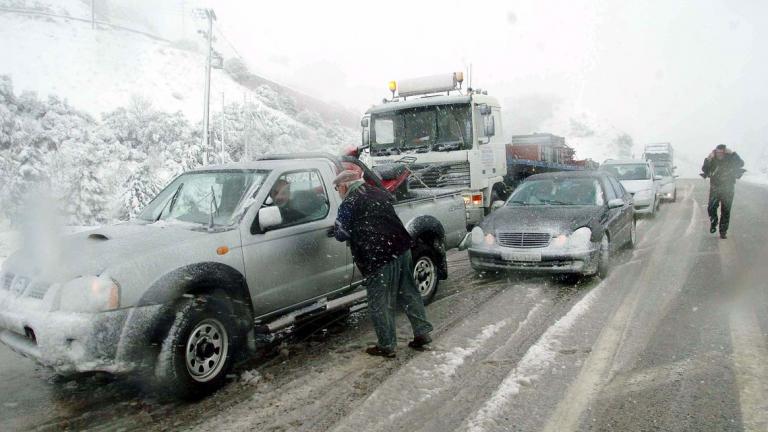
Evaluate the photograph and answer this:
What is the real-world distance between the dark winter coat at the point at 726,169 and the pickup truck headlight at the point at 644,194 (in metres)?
3.86

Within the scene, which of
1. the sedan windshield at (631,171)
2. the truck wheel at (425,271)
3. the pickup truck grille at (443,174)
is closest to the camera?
the truck wheel at (425,271)

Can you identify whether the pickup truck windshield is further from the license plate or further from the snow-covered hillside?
the snow-covered hillside

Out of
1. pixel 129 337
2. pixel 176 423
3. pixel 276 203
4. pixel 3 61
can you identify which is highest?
pixel 3 61

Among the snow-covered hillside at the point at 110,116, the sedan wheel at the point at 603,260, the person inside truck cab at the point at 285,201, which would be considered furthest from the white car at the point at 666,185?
the snow-covered hillside at the point at 110,116

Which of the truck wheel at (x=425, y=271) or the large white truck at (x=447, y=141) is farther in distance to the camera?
the large white truck at (x=447, y=141)

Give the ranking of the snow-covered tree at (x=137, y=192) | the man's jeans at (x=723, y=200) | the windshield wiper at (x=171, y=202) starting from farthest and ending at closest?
1. the snow-covered tree at (x=137, y=192)
2. the man's jeans at (x=723, y=200)
3. the windshield wiper at (x=171, y=202)

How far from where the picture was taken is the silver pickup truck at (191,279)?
337cm

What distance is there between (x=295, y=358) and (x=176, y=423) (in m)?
1.27

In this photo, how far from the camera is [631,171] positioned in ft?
48.5

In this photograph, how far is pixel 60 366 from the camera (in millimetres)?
3336

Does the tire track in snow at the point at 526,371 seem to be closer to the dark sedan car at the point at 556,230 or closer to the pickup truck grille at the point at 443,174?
the dark sedan car at the point at 556,230

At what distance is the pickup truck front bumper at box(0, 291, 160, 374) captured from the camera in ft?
10.8

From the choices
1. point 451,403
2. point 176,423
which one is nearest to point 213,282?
point 176,423

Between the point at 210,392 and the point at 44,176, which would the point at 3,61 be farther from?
the point at 210,392
